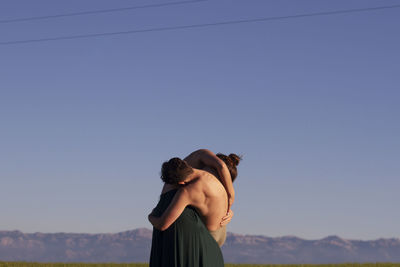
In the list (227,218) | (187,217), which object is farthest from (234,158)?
(187,217)

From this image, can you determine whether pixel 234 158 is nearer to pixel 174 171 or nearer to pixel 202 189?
pixel 202 189

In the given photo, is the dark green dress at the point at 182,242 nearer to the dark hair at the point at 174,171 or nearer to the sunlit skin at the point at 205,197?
the sunlit skin at the point at 205,197

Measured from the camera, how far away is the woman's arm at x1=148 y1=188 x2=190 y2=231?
303 inches

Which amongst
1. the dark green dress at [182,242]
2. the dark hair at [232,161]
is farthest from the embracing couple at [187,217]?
the dark hair at [232,161]

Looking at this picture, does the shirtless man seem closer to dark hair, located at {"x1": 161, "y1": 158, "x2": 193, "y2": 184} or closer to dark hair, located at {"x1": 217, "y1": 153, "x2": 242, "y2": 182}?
dark hair, located at {"x1": 161, "y1": 158, "x2": 193, "y2": 184}

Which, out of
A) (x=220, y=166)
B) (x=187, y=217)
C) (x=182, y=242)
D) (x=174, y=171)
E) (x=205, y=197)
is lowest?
(x=182, y=242)

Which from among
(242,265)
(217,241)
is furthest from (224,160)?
(242,265)

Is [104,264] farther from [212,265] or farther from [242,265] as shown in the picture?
[212,265]

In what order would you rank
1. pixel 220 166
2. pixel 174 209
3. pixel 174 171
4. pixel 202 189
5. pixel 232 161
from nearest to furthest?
pixel 174 171 < pixel 174 209 < pixel 202 189 < pixel 220 166 < pixel 232 161

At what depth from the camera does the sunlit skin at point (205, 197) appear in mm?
7723

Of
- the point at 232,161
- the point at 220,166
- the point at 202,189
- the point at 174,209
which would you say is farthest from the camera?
the point at 232,161

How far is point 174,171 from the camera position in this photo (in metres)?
7.58

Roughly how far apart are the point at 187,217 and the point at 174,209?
244 mm

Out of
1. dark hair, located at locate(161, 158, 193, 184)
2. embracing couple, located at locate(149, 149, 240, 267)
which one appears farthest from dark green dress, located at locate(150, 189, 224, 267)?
dark hair, located at locate(161, 158, 193, 184)
